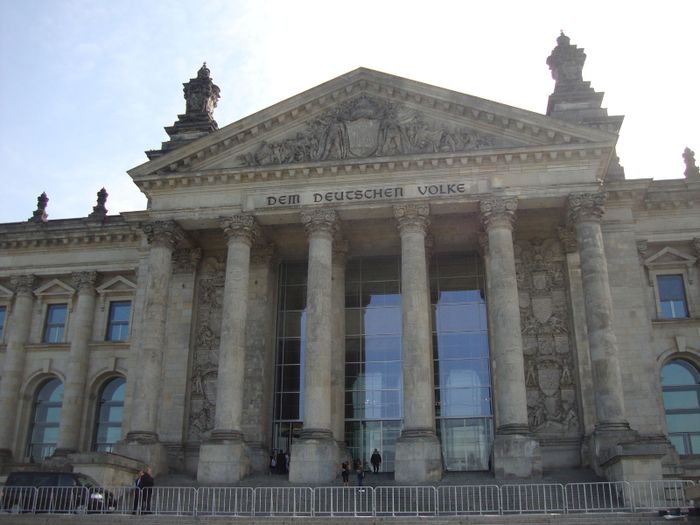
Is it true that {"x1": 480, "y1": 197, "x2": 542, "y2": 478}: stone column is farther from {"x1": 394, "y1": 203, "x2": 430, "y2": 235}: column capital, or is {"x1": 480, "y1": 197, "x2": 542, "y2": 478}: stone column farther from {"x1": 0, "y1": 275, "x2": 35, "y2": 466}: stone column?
{"x1": 0, "y1": 275, "x2": 35, "y2": 466}: stone column

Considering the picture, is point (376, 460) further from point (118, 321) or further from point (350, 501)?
point (118, 321)

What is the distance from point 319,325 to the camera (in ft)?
98.2

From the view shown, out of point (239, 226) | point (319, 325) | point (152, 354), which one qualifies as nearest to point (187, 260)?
point (239, 226)

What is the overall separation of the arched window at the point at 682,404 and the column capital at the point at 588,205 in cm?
838

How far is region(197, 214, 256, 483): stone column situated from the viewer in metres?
28.6

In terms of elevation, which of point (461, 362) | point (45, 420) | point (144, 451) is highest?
point (461, 362)

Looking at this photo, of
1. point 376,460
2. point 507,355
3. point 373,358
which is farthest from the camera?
point 373,358

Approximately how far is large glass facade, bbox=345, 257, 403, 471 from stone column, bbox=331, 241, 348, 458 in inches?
38.2

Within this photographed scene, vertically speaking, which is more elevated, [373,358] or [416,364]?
[373,358]

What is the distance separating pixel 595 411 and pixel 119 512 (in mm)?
18159

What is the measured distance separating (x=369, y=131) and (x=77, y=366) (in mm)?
18826

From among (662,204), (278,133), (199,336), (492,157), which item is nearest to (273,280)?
(199,336)

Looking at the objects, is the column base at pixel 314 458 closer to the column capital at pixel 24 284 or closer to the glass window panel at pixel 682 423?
the glass window panel at pixel 682 423

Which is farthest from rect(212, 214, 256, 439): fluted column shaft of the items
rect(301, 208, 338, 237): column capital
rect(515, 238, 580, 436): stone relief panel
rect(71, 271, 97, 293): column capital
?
rect(515, 238, 580, 436): stone relief panel
